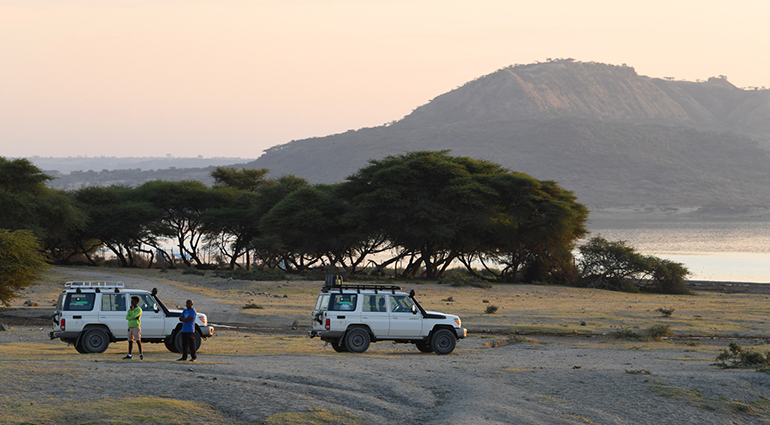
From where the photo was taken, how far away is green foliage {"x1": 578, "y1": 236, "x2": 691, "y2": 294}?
5278 cm

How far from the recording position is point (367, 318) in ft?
61.4

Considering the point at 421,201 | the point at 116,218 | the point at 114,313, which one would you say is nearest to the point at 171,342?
the point at 114,313

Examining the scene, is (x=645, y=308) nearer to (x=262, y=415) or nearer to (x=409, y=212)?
(x=409, y=212)

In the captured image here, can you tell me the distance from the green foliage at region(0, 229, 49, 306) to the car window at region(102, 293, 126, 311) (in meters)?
13.1

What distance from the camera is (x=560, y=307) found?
37812 millimetres

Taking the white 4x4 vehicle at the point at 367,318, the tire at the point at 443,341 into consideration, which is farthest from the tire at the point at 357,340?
the tire at the point at 443,341

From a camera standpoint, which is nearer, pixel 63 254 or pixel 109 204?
pixel 109 204

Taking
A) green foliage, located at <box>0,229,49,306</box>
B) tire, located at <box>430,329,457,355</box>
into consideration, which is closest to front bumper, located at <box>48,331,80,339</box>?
tire, located at <box>430,329,457,355</box>

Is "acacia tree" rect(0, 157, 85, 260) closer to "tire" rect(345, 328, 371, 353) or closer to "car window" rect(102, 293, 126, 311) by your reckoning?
"car window" rect(102, 293, 126, 311)

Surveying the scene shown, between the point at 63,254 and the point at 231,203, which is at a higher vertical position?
the point at 231,203

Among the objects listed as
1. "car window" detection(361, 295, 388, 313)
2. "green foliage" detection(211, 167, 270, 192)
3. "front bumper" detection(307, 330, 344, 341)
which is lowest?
"front bumper" detection(307, 330, 344, 341)

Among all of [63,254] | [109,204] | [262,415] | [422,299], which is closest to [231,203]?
[109,204]

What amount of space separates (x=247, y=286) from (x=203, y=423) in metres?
34.2

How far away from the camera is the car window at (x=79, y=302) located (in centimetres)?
1730
